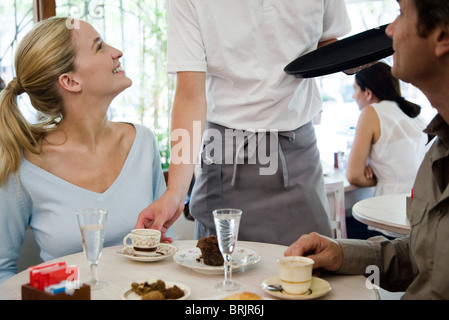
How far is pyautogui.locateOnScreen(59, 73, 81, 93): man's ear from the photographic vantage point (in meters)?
2.03

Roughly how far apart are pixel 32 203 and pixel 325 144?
12.7 ft

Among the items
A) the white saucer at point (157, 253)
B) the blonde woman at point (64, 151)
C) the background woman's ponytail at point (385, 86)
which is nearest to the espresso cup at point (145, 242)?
→ the white saucer at point (157, 253)

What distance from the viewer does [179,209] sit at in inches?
72.0

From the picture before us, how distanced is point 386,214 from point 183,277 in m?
1.48

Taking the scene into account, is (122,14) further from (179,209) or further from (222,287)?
(222,287)

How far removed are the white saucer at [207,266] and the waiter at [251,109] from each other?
0.44 metres

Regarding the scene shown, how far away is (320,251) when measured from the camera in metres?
1.40

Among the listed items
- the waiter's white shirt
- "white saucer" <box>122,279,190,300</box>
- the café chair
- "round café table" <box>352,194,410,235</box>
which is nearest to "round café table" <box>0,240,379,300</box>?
"white saucer" <box>122,279,190,300</box>

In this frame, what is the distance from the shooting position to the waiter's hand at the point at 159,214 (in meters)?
1.69

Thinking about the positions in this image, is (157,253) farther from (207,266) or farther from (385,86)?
(385,86)

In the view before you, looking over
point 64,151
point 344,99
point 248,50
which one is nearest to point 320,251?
point 248,50

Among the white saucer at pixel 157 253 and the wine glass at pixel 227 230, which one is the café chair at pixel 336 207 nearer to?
the white saucer at pixel 157 253
